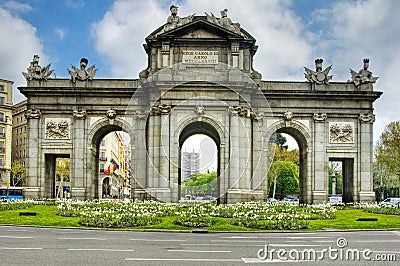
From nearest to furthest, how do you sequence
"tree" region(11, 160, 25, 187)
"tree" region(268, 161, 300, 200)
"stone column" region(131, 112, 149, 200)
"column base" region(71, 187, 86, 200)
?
"stone column" region(131, 112, 149, 200), "column base" region(71, 187, 86, 200), "tree" region(11, 160, 25, 187), "tree" region(268, 161, 300, 200)

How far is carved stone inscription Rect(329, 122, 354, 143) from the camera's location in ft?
191

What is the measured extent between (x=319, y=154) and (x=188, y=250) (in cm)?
3820

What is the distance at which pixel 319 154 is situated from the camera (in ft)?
190

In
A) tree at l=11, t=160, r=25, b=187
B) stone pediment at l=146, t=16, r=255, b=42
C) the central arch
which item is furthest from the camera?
tree at l=11, t=160, r=25, b=187

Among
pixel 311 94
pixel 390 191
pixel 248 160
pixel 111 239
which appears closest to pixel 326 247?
pixel 111 239

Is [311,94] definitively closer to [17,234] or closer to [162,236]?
[162,236]

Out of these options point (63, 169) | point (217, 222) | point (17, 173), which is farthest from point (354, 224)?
point (17, 173)

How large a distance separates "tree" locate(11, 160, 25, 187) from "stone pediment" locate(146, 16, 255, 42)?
189 feet

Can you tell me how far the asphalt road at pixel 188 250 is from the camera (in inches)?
738

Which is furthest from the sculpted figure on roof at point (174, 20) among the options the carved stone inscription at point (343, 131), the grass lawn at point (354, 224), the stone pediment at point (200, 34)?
the grass lawn at point (354, 224)

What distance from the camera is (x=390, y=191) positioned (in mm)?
111438

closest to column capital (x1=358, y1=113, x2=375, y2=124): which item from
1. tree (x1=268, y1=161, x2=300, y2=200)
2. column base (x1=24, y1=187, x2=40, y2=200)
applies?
column base (x1=24, y1=187, x2=40, y2=200)

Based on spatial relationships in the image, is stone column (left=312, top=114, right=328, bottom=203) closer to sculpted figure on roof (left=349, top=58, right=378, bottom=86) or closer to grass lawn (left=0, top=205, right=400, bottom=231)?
sculpted figure on roof (left=349, top=58, right=378, bottom=86)

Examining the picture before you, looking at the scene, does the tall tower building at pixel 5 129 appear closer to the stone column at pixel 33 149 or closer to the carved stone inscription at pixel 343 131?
the stone column at pixel 33 149
